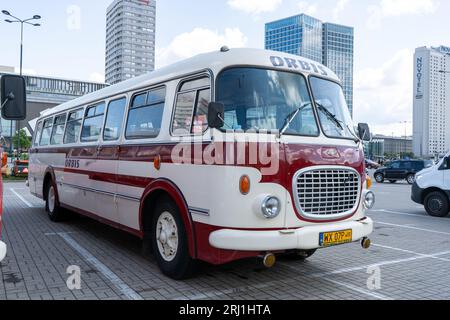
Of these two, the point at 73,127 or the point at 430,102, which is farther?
the point at 430,102

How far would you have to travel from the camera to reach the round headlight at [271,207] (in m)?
4.66

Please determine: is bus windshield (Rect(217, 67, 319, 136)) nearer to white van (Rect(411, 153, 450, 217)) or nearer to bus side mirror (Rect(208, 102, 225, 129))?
bus side mirror (Rect(208, 102, 225, 129))

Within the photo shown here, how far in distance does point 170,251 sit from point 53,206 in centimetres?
561

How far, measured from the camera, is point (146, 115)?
633 cm

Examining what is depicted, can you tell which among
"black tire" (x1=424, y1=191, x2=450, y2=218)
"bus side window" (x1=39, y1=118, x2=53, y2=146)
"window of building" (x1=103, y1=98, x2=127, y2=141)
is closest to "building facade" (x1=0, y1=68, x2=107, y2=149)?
"bus side window" (x1=39, y1=118, x2=53, y2=146)

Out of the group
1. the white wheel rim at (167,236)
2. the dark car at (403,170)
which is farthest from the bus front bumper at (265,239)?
the dark car at (403,170)

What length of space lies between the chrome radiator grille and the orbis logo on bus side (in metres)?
1.33

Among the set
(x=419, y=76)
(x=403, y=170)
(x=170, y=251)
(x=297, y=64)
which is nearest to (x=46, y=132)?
(x=170, y=251)

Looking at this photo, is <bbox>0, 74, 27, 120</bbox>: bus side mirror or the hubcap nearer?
<bbox>0, 74, 27, 120</bbox>: bus side mirror

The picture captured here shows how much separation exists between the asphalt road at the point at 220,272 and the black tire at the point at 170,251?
133mm

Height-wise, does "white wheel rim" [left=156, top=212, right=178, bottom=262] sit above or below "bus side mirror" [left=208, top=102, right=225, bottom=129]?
below

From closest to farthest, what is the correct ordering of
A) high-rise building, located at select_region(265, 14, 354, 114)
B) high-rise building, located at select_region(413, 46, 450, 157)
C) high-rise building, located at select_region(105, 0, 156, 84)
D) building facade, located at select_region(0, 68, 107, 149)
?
high-rise building, located at select_region(265, 14, 354, 114) → high-rise building, located at select_region(105, 0, 156, 84) → building facade, located at select_region(0, 68, 107, 149) → high-rise building, located at select_region(413, 46, 450, 157)

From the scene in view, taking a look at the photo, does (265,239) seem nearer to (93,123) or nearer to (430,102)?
(93,123)

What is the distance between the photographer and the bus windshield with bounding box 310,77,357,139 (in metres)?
5.61
